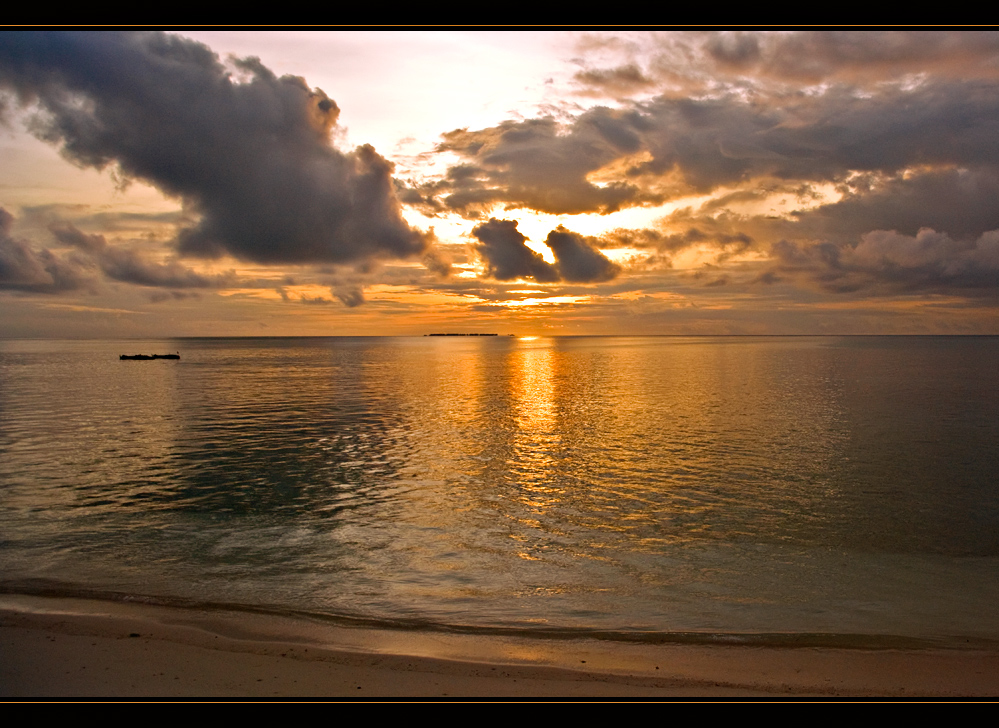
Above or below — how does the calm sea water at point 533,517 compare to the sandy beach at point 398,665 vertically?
below

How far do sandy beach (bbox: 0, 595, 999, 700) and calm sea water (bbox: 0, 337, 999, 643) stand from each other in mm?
1148

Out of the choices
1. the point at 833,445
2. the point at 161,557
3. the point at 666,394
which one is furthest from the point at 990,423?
the point at 161,557

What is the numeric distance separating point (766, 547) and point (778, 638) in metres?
6.72

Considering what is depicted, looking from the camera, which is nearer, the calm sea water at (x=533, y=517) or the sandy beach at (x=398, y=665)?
the sandy beach at (x=398, y=665)

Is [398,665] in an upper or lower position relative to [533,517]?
upper

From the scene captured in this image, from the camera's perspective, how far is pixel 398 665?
1091cm

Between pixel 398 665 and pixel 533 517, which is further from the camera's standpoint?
pixel 533 517

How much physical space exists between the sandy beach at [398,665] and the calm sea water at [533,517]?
1.15m

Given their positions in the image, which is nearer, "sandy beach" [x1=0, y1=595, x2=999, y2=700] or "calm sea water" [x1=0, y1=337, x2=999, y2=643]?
"sandy beach" [x1=0, y1=595, x2=999, y2=700]

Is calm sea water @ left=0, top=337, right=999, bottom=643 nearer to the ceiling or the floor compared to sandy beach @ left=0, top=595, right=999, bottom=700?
nearer to the floor

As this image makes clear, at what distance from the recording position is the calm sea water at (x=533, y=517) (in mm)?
14742

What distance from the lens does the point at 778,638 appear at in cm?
1282

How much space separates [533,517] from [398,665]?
1182 cm

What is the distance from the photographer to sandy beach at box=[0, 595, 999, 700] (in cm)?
998
